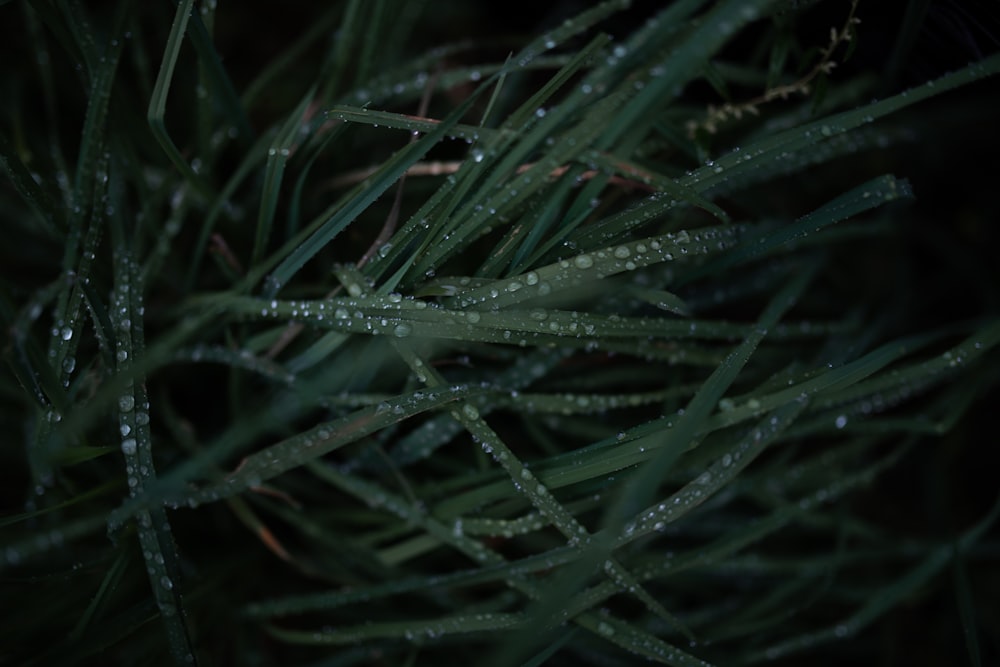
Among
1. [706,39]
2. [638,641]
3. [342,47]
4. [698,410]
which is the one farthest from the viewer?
[342,47]

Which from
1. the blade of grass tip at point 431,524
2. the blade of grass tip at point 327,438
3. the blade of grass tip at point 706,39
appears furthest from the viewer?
the blade of grass tip at point 431,524

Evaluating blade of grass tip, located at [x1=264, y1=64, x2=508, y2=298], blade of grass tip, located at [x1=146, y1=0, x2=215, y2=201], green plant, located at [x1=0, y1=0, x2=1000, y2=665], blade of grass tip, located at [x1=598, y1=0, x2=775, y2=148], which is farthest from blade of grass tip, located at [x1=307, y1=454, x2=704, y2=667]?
blade of grass tip, located at [x1=598, y1=0, x2=775, y2=148]

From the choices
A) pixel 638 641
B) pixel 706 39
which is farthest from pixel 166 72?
pixel 638 641

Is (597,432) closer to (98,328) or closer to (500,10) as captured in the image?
(98,328)

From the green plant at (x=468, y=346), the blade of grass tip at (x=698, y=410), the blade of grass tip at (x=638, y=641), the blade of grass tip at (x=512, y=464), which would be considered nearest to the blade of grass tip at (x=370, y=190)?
the green plant at (x=468, y=346)

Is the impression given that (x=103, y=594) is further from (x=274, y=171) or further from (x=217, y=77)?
(x=217, y=77)

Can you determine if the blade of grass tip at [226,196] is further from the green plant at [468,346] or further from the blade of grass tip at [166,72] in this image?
the blade of grass tip at [166,72]

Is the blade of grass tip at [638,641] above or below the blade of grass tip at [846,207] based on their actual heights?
below

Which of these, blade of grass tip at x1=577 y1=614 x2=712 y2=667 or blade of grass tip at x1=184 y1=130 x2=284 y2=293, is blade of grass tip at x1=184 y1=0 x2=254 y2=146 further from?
blade of grass tip at x1=577 y1=614 x2=712 y2=667
